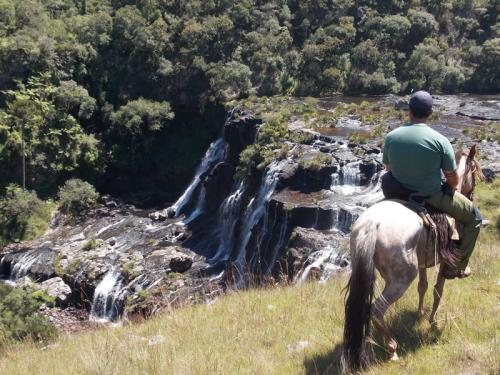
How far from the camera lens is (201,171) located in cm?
3306

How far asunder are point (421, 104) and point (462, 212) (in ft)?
3.90

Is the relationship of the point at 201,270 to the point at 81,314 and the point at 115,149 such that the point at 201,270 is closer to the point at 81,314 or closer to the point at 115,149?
the point at 81,314

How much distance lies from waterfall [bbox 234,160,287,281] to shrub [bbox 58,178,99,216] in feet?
41.9

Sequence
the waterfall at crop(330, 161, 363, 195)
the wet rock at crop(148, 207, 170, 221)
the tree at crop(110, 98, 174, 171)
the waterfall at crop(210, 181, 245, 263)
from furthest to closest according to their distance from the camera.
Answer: the tree at crop(110, 98, 174, 171)
the wet rock at crop(148, 207, 170, 221)
the waterfall at crop(210, 181, 245, 263)
the waterfall at crop(330, 161, 363, 195)

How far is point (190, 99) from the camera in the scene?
125 feet

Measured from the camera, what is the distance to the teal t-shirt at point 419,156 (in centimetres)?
488

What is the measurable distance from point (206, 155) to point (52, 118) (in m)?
10.6

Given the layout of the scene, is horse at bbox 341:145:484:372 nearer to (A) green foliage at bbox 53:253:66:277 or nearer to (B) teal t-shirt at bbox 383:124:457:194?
(B) teal t-shirt at bbox 383:124:457:194

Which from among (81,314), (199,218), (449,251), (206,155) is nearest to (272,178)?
(199,218)

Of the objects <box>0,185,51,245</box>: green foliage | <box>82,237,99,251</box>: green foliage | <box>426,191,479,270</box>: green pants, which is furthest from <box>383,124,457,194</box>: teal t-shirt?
<box>0,185,51,245</box>: green foliage

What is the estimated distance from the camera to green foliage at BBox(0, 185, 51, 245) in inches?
1131

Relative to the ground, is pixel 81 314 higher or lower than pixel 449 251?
lower

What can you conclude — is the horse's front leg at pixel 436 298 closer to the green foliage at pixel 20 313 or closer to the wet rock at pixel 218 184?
the green foliage at pixel 20 313

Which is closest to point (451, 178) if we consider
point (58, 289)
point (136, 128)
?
point (58, 289)
